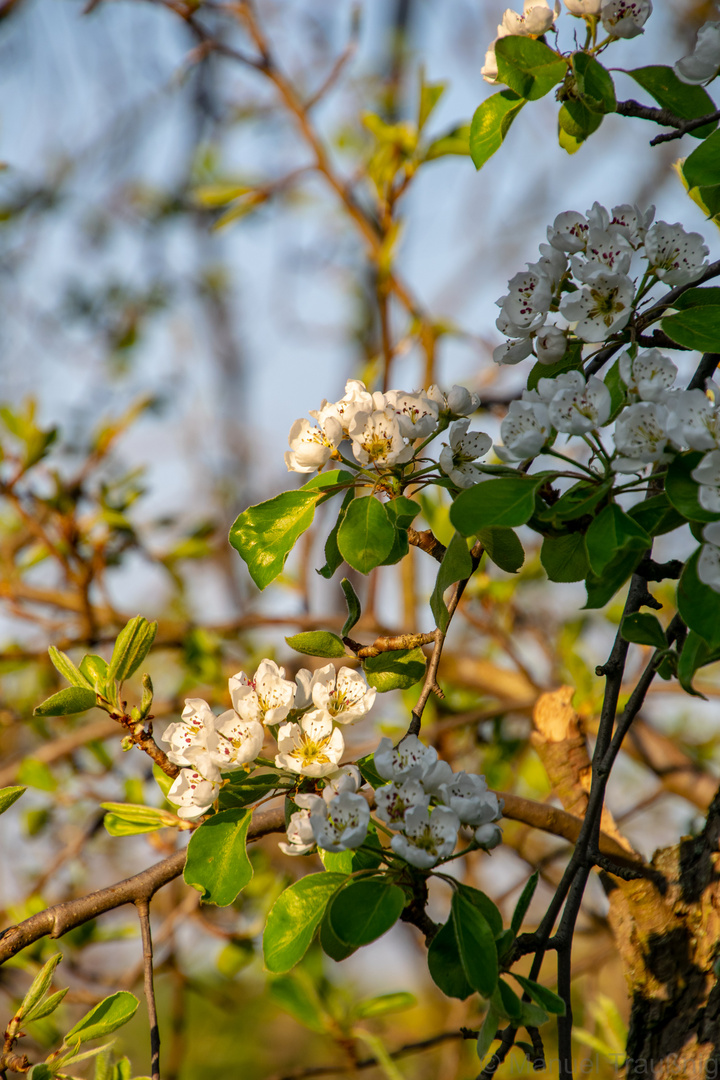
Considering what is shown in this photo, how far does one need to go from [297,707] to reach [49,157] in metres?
3.30

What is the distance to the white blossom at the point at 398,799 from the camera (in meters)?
0.50

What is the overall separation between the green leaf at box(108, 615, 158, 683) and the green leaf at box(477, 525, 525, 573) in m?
0.26

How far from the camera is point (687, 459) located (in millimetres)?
479

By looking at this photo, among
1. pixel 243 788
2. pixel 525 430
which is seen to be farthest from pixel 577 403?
pixel 243 788

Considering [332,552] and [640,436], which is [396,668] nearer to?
[332,552]

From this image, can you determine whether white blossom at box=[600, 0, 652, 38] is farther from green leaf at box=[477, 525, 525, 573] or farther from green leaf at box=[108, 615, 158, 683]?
green leaf at box=[108, 615, 158, 683]

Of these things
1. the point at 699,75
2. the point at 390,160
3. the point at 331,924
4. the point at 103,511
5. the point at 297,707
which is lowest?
the point at 331,924

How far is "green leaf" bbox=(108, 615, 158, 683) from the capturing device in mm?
635

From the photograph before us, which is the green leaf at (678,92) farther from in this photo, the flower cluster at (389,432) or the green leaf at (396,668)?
the green leaf at (396,668)

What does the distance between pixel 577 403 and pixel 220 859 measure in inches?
15.2

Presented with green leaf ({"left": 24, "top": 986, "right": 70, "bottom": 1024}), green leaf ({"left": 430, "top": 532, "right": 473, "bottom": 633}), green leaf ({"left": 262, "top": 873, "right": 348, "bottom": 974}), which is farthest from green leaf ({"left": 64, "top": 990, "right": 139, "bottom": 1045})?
green leaf ({"left": 430, "top": 532, "right": 473, "bottom": 633})

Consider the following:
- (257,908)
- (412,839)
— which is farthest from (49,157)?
(412,839)

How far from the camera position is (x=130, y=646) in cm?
64

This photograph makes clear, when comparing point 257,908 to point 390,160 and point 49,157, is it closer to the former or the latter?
point 390,160
